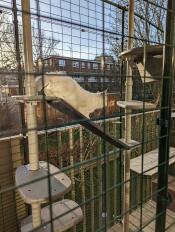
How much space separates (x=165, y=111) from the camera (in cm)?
99

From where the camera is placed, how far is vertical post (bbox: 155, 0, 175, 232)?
92cm

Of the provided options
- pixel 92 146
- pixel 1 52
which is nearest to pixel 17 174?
pixel 1 52

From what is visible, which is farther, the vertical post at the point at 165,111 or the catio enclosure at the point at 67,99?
the vertical post at the point at 165,111

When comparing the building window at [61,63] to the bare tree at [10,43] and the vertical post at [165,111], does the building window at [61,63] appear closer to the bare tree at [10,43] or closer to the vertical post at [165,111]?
the bare tree at [10,43]

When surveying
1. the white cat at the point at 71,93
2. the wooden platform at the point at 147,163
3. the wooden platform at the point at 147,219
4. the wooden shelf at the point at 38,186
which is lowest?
the wooden platform at the point at 147,219

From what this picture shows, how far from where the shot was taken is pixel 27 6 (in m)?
0.72

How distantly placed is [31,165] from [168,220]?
140 centimetres

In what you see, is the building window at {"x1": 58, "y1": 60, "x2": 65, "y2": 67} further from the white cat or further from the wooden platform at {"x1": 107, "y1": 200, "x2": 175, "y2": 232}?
the wooden platform at {"x1": 107, "y1": 200, "x2": 175, "y2": 232}

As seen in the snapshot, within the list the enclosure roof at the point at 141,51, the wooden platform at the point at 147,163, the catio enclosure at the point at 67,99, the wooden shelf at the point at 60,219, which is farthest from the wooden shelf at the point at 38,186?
the wooden platform at the point at 147,163

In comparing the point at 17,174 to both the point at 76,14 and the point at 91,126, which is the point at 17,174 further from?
the point at 76,14

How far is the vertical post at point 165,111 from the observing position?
916 millimetres

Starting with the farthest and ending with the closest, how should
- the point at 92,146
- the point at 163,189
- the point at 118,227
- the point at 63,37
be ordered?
the point at 92,146 < the point at 118,227 < the point at 63,37 < the point at 163,189

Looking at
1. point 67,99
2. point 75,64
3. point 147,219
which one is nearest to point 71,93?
point 67,99

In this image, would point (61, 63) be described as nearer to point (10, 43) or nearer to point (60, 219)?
point (10, 43)
